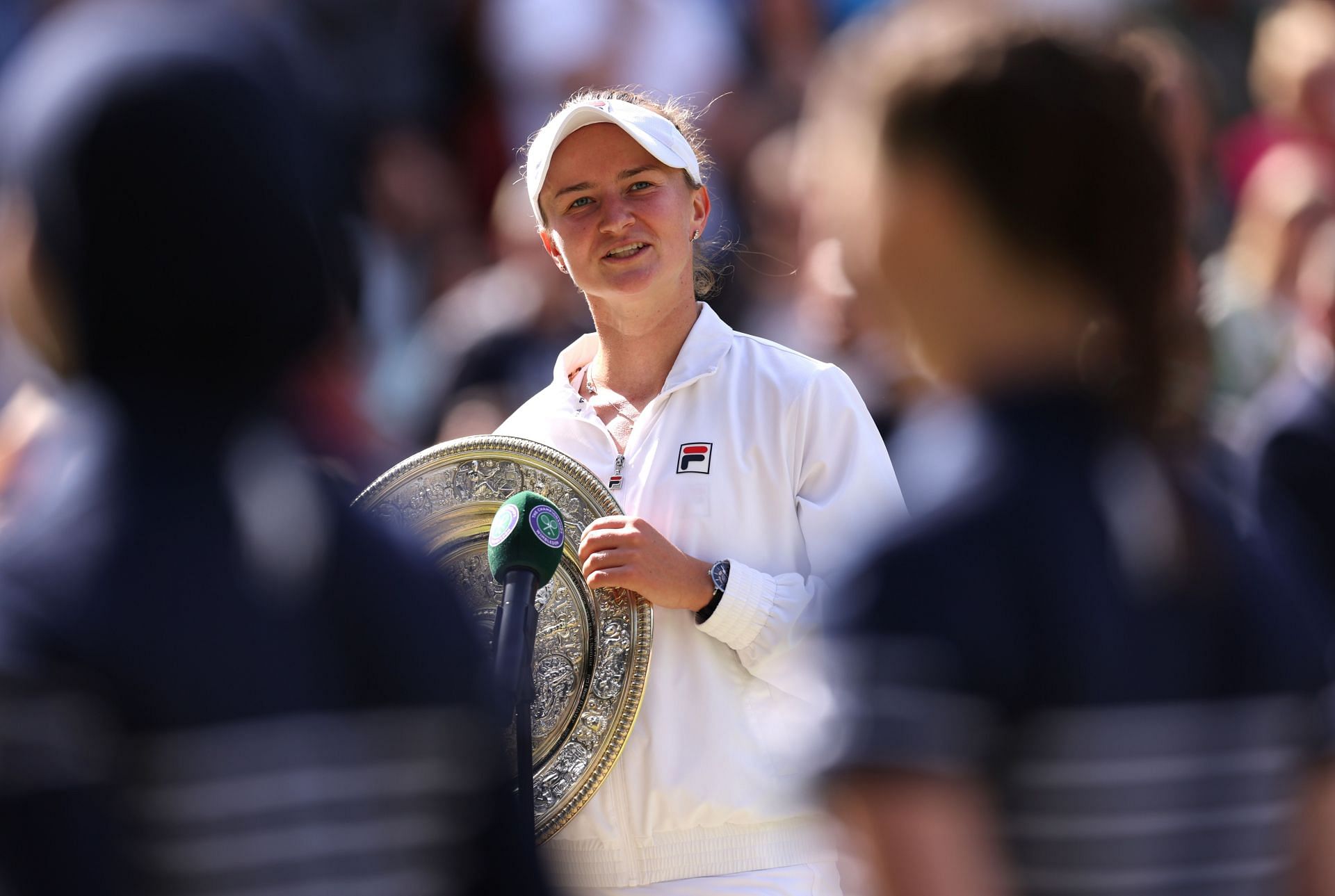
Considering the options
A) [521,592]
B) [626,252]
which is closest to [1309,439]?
[626,252]

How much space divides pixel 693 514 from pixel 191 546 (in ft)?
6.46

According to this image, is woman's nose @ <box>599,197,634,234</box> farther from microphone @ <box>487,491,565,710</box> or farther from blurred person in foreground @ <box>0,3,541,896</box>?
blurred person in foreground @ <box>0,3,541,896</box>

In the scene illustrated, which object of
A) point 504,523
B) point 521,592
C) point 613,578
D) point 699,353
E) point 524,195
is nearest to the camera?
point 521,592

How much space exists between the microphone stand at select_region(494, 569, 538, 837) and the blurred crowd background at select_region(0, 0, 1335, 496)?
1.58 m

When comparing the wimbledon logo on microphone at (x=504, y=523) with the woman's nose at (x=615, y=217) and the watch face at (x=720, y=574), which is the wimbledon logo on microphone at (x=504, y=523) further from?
the woman's nose at (x=615, y=217)

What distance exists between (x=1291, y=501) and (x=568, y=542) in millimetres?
1736

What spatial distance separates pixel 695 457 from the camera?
340cm

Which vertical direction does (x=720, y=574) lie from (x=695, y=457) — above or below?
below

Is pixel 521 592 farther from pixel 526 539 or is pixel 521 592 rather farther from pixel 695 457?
pixel 695 457

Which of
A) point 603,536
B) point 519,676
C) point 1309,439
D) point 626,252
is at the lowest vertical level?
point 519,676

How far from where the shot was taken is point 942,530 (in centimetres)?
153

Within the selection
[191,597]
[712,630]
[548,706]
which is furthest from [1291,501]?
[191,597]

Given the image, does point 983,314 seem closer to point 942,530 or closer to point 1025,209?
point 1025,209

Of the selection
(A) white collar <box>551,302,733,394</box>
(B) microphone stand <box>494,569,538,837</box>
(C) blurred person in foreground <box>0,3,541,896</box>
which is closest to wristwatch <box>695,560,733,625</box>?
(A) white collar <box>551,302,733,394</box>
